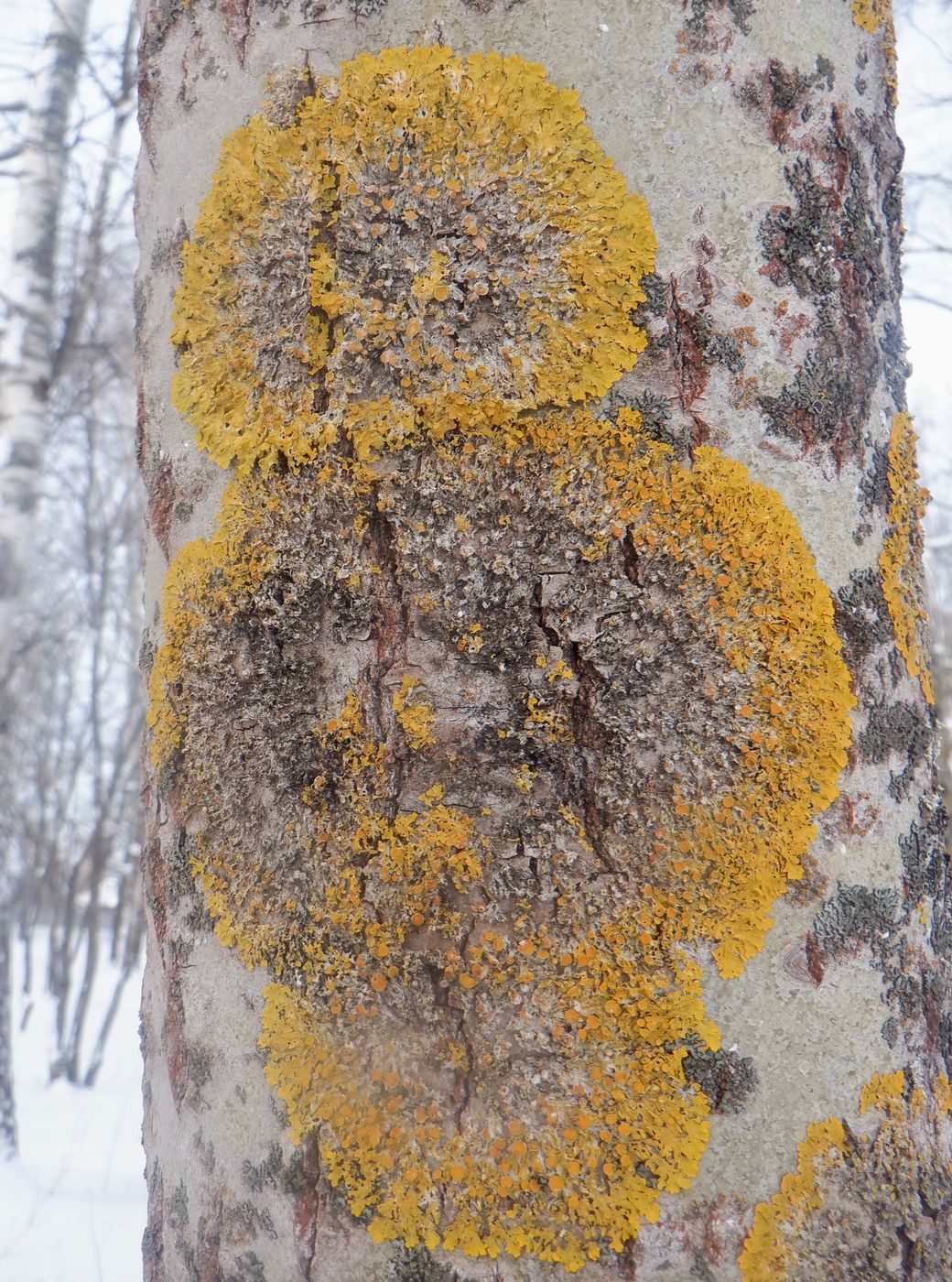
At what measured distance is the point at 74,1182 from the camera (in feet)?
18.5

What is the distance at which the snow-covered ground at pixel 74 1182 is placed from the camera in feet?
12.5

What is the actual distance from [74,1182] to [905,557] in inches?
255

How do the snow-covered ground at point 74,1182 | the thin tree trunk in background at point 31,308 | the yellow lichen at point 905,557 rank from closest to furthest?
the yellow lichen at point 905,557 → the snow-covered ground at point 74,1182 → the thin tree trunk in background at point 31,308

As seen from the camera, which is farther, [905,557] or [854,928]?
[905,557]

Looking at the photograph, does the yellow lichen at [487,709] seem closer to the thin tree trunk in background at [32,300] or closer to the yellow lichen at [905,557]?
the yellow lichen at [905,557]

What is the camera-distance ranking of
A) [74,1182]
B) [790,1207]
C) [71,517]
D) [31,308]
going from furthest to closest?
[71,517] < [74,1182] < [31,308] < [790,1207]

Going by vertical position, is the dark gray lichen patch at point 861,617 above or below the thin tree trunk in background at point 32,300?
below

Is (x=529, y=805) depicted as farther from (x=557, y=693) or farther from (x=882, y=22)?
(x=882, y=22)

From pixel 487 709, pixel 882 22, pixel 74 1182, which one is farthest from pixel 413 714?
pixel 74 1182

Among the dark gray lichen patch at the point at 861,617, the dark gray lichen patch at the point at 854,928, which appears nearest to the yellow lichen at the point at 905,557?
the dark gray lichen patch at the point at 861,617

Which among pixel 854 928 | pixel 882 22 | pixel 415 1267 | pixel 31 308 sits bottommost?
pixel 415 1267

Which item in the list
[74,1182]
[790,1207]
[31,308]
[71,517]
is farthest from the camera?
[71,517]

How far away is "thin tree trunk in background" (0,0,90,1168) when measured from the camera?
519 cm

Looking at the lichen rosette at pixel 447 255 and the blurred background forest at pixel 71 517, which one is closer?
the lichen rosette at pixel 447 255
